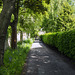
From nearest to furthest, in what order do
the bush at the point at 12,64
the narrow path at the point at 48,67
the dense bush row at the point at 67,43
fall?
the bush at the point at 12,64
the narrow path at the point at 48,67
the dense bush row at the point at 67,43

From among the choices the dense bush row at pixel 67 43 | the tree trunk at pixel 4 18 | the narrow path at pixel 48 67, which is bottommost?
the narrow path at pixel 48 67

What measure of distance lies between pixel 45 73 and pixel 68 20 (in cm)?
2052

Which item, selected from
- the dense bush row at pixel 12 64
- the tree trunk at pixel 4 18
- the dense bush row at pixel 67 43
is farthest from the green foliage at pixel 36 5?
the tree trunk at pixel 4 18

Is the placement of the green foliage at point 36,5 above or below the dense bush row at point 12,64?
above

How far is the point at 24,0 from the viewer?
10.9 metres

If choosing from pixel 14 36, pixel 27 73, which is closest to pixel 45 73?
pixel 27 73

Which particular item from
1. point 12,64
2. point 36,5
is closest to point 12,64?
point 12,64

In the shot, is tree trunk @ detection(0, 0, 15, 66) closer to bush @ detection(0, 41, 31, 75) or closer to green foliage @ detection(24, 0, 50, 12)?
bush @ detection(0, 41, 31, 75)

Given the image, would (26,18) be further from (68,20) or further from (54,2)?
(68,20)

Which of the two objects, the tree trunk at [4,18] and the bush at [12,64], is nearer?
the bush at [12,64]

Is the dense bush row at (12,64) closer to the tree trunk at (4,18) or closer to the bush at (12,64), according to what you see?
the bush at (12,64)

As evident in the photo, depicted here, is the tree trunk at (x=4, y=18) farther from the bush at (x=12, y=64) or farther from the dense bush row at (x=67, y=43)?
the dense bush row at (x=67, y=43)

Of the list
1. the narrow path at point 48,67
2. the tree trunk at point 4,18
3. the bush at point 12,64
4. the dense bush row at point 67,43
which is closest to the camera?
the bush at point 12,64

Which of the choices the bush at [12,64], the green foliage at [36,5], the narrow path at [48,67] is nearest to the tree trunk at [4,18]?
the bush at [12,64]
